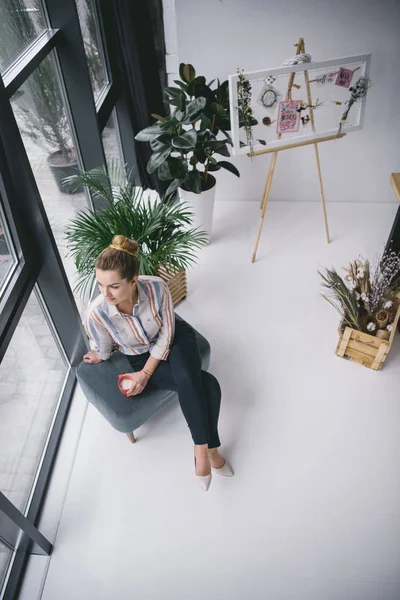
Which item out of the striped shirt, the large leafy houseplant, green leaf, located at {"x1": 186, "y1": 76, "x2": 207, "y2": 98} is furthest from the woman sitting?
green leaf, located at {"x1": 186, "y1": 76, "x2": 207, "y2": 98}

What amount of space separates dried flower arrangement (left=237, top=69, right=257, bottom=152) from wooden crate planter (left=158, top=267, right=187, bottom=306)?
882 millimetres

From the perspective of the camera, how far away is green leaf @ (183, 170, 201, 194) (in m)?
2.81

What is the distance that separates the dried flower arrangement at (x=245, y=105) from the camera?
254cm

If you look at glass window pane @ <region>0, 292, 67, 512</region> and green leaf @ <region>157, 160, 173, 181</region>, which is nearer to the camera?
glass window pane @ <region>0, 292, 67, 512</region>

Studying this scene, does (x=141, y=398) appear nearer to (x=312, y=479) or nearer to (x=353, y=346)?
(x=312, y=479)

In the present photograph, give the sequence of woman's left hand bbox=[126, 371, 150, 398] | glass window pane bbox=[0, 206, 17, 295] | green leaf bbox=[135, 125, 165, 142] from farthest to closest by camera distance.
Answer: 1. green leaf bbox=[135, 125, 165, 142]
2. woman's left hand bbox=[126, 371, 150, 398]
3. glass window pane bbox=[0, 206, 17, 295]

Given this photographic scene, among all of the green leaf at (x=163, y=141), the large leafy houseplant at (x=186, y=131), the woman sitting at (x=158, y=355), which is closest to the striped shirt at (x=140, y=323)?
the woman sitting at (x=158, y=355)

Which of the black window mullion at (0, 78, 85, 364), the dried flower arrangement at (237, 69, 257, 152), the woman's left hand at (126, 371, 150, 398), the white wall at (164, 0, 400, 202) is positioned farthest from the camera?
the white wall at (164, 0, 400, 202)

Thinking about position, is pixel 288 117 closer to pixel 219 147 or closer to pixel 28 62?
pixel 219 147

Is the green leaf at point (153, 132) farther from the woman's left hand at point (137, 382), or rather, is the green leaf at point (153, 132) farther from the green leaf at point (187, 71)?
the woman's left hand at point (137, 382)

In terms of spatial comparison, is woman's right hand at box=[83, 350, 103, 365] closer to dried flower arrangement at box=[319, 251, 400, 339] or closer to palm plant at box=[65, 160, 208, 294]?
palm plant at box=[65, 160, 208, 294]

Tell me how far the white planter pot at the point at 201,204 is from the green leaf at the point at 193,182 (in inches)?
11.0

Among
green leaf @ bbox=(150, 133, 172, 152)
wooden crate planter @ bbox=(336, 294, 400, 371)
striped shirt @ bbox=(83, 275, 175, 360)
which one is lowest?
wooden crate planter @ bbox=(336, 294, 400, 371)

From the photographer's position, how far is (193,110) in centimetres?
266
